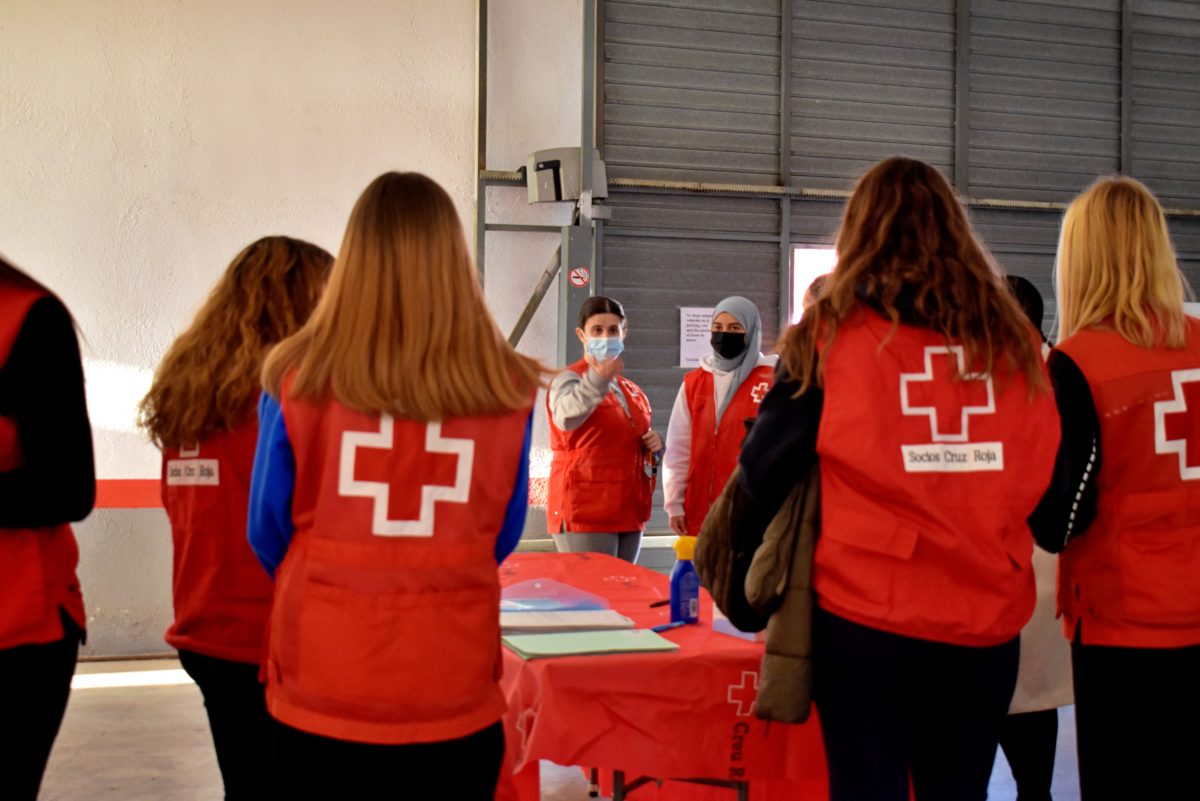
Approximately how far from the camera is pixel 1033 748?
295 centimetres

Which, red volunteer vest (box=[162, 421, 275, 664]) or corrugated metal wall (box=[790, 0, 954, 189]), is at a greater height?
corrugated metal wall (box=[790, 0, 954, 189])

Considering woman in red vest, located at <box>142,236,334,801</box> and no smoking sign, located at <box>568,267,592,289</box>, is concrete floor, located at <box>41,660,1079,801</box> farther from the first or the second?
no smoking sign, located at <box>568,267,592,289</box>

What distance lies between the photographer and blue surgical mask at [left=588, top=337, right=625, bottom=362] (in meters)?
4.22

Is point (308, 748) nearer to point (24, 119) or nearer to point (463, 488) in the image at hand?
point (463, 488)

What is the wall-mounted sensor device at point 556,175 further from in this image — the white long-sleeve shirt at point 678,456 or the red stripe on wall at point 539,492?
the white long-sleeve shirt at point 678,456

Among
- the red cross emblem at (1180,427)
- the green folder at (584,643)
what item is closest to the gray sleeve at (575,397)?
the green folder at (584,643)

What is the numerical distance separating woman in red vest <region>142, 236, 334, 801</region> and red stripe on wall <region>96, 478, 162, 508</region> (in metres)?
4.00

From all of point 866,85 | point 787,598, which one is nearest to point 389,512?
point 787,598

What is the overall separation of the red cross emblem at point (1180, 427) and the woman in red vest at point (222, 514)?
1587 millimetres

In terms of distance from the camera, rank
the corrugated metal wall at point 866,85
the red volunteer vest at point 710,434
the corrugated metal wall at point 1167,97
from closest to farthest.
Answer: the red volunteer vest at point 710,434
the corrugated metal wall at point 866,85
the corrugated metal wall at point 1167,97

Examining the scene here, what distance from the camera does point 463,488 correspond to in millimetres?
1604

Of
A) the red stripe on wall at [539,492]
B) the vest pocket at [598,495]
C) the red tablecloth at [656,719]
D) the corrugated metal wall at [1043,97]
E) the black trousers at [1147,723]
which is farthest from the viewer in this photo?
the corrugated metal wall at [1043,97]

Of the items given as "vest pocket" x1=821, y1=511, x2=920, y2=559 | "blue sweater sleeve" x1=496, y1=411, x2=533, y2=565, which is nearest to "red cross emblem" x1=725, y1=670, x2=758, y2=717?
"vest pocket" x1=821, y1=511, x2=920, y2=559

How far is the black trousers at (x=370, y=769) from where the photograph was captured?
1566mm
